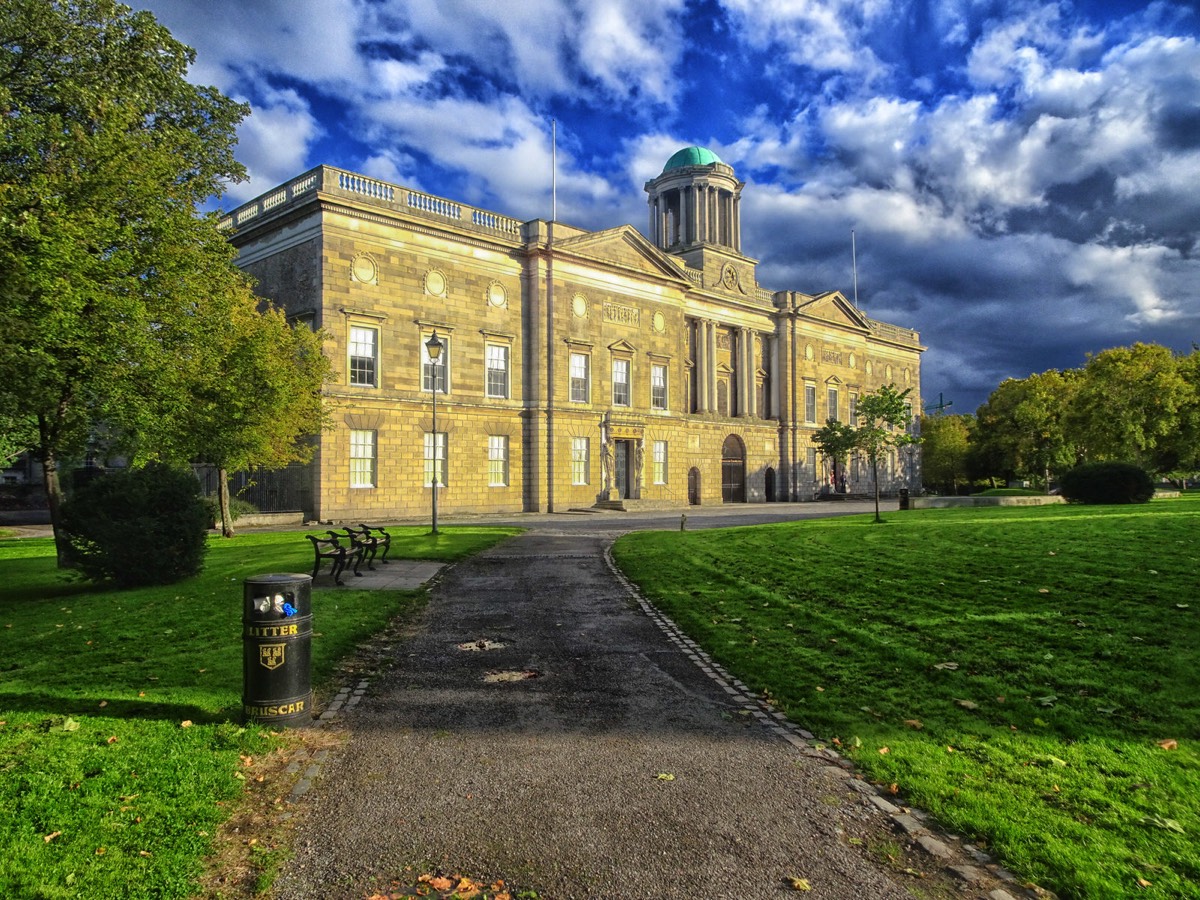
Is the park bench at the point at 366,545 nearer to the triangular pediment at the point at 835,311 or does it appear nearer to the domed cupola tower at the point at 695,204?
the domed cupola tower at the point at 695,204

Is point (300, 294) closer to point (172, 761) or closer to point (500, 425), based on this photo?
point (500, 425)

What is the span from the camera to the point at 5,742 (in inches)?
231

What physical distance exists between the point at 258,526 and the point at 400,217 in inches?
554

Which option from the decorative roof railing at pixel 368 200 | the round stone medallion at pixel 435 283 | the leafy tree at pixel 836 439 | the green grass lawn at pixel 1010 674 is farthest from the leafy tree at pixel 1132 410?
the round stone medallion at pixel 435 283

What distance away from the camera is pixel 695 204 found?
55750 mm

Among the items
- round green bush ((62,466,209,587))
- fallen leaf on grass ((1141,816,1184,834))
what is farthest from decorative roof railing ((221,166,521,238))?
fallen leaf on grass ((1141,816,1184,834))

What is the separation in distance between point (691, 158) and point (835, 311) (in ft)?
53.2

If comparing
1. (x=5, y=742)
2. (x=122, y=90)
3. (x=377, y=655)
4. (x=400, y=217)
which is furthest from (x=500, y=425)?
(x=5, y=742)

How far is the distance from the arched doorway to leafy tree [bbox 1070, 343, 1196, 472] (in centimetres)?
2090

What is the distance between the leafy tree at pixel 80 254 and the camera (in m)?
13.9

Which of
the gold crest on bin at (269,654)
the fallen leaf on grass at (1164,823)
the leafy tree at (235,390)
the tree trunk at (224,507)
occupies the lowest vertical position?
the fallen leaf on grass at (1164,823)

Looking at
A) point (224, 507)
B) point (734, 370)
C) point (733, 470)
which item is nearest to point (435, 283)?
point (224, 507)

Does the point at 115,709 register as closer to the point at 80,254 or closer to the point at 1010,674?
the point at 1010,674

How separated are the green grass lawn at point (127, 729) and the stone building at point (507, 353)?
12832 millimetres
